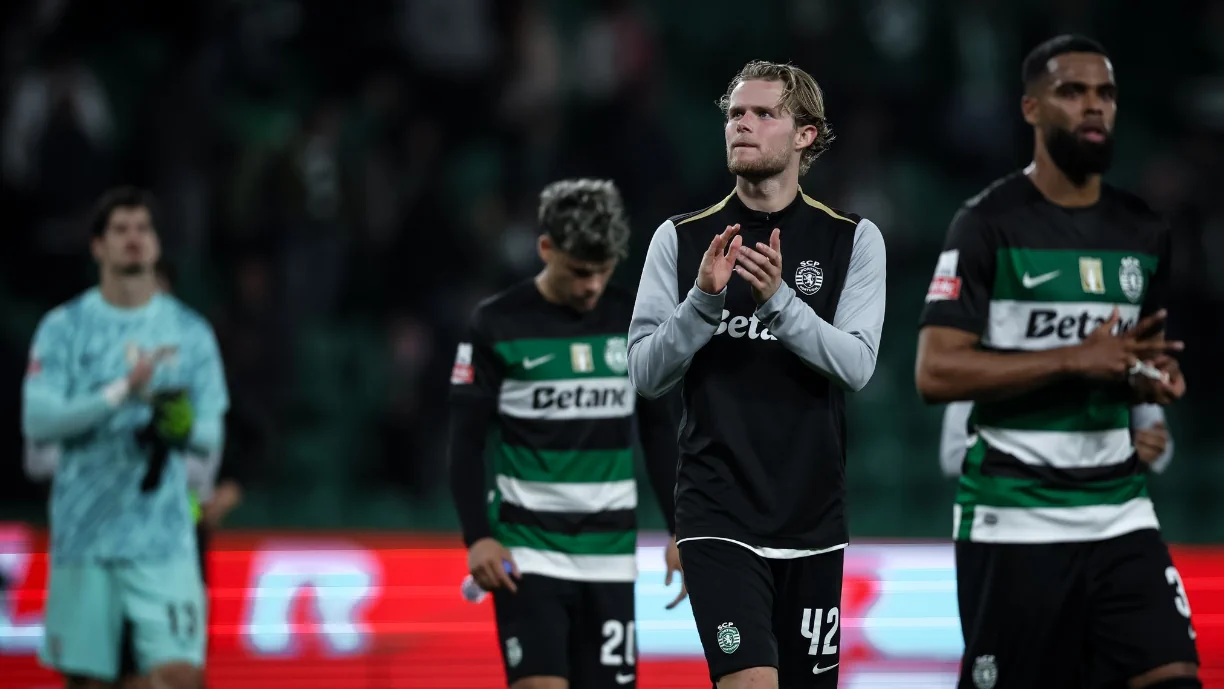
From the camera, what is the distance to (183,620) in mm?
7012

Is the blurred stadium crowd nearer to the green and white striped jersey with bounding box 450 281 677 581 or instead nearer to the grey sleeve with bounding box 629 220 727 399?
the green and white striped jersey with bounding box 450 281 677 581

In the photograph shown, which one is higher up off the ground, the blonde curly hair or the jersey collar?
the blonde curly hair

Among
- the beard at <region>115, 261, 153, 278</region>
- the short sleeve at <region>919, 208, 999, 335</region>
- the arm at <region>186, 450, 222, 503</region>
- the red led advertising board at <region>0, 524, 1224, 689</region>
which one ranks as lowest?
the red led advertising board at <region>0, 524, 1224, 689</region>

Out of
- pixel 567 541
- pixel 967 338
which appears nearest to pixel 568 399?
pixel 567 541

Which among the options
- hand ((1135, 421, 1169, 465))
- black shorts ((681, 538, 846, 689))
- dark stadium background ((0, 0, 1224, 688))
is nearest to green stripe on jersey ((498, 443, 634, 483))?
black shorts ((681, 538, 846, 689))

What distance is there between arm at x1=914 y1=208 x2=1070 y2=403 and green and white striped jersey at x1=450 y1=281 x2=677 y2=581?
1.41 metres

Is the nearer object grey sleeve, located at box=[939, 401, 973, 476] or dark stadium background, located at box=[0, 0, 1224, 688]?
grey sleeve, located at box=[939, 401, 973, 476]

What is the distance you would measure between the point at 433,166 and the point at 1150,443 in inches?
323

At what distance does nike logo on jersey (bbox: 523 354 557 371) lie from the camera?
6.33m

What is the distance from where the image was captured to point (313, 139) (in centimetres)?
1284

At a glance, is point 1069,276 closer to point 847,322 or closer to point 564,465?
point 847,322

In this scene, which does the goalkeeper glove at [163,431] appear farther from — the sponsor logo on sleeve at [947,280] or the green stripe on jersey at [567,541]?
the sponsor logo on sleeve at [947,280]

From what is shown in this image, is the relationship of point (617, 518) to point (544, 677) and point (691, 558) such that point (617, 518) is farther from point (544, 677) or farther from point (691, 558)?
point (691, 558)

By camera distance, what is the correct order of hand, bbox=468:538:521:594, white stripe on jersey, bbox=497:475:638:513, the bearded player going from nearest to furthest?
the bearded player, hand, bbox=468:538:521:594, white stripe on jersey, bbox=497:475:638:513
